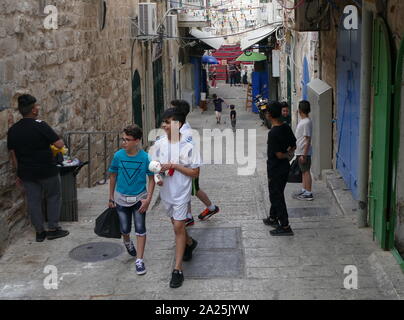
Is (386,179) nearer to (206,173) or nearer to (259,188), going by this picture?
(259,188)

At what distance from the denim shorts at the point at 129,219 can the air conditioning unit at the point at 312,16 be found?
5906mm

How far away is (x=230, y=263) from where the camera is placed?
19.9 feet

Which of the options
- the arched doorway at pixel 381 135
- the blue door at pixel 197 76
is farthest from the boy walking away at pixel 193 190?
the blue door at pixel 197 76

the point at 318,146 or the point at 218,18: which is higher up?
the point at 218,18

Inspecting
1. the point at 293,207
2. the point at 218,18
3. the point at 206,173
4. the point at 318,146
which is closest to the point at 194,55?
the point at 218,18

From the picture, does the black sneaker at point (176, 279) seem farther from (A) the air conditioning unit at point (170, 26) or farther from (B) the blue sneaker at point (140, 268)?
(A) the air conditioning unit at point (170, 26)

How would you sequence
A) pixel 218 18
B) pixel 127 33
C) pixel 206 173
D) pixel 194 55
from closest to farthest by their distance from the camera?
pixel 206 173
pixel 127 33
pixel 194 55
pixel 218 18

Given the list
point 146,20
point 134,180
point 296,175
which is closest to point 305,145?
point 296,175

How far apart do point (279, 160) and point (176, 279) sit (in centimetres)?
212

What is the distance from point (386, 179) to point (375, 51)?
1454 millimetres

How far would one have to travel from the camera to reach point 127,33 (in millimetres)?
15172

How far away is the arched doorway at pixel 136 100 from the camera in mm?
15733

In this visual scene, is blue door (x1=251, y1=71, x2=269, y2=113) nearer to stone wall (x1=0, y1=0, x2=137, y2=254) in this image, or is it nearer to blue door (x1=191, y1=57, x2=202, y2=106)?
blue door (x1=191, y1=57, x2=202, y2=106)

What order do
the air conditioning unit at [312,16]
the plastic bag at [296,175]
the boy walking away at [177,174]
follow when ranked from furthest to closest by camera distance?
the air conditioning unit at [312,16], the plastic bag at [296,175], the boy walking away at [177,174]
